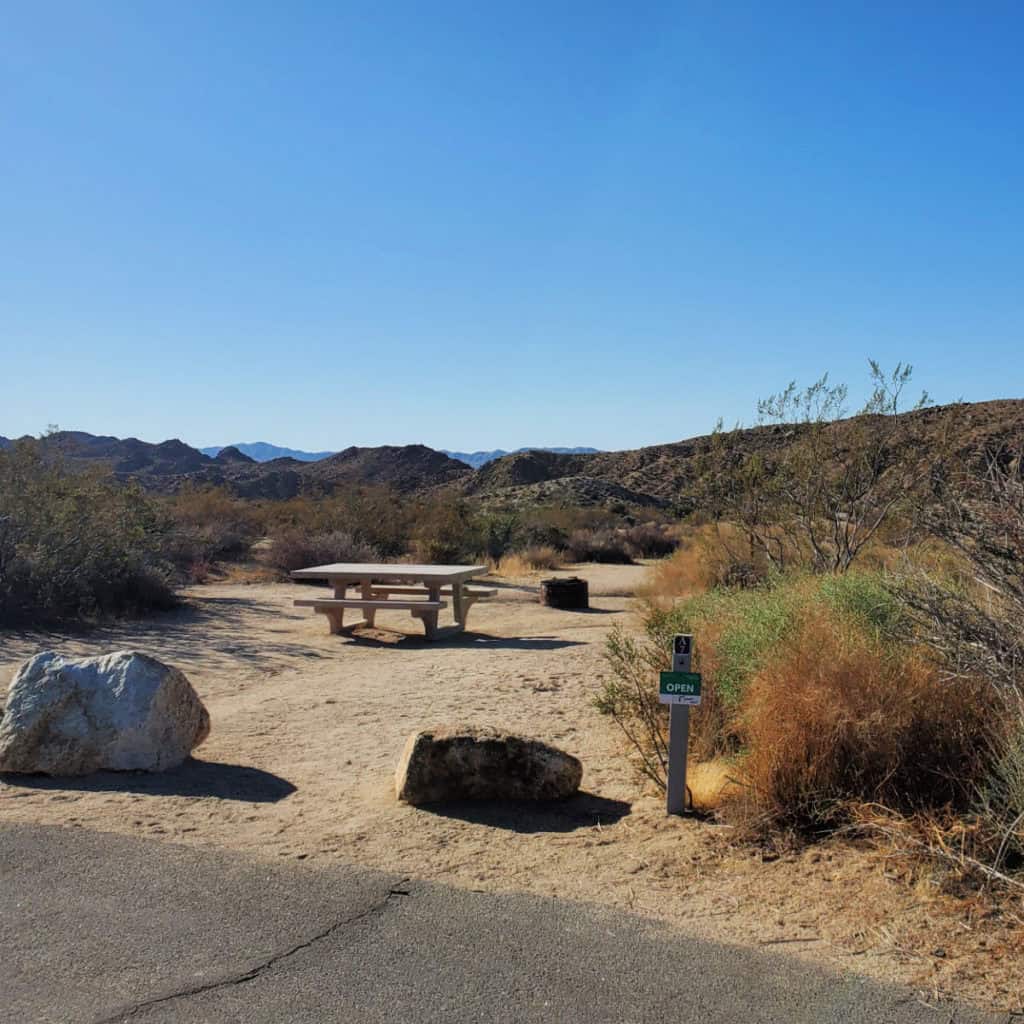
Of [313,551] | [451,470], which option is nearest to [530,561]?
[313,551]

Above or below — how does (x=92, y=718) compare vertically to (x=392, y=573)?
below

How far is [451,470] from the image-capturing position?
76.6 meters

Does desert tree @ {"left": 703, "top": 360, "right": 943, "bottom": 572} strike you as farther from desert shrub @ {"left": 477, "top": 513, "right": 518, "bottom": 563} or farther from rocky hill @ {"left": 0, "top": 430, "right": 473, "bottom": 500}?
rocky hill @ {"left": 0, "top": 430, "right": 473, "bottom": 500}

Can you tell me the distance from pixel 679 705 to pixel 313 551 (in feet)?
52.8

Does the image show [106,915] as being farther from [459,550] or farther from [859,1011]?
[459,550]

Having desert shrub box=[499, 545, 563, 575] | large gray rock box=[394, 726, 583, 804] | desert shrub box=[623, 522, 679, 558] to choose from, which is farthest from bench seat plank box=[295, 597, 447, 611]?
desert shrub box=[623, 522, 679, 558]

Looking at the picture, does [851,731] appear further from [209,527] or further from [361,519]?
[209,527]

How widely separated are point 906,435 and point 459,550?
40.8 feet

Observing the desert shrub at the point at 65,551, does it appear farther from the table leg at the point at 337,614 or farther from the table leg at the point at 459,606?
the table leg at the point at 459,606

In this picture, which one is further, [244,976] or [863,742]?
[863,742]

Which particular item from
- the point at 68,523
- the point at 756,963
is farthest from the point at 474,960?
the point at 68,523

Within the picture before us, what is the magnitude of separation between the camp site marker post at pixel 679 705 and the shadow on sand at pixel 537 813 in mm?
336

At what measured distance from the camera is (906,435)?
41.6 ft

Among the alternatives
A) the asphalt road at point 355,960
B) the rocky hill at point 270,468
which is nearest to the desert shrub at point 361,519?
the asphalt road at point 355,960
